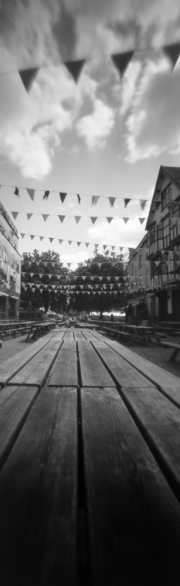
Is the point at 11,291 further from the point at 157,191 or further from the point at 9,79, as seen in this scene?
the point at 9,79

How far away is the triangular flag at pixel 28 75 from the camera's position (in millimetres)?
3820

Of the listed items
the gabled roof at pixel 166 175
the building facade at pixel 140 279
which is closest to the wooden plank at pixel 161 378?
the gabled roof at pixel 166 175

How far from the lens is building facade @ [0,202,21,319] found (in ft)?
76.4

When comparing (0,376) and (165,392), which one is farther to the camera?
(0,376)

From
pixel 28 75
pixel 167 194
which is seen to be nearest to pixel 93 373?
pixel 28 75

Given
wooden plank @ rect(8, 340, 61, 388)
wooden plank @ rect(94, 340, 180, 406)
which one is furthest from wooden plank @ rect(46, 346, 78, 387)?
wooden plank @ rect(94, 340, 180, 406)

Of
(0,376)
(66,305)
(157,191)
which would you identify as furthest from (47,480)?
(66,305)

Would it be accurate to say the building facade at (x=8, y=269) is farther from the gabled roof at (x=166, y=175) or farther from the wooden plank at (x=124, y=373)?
the wooden plank at (x=124, y=373)

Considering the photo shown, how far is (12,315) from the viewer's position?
29.8 metres

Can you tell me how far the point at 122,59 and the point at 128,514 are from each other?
4.43m

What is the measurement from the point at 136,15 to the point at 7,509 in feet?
15.1

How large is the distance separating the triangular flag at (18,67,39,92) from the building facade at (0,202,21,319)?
1776 cm

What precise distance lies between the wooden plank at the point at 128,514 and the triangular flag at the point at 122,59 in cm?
414

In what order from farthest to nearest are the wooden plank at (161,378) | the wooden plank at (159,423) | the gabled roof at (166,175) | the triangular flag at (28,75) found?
the gabled roof at (166,175) < the triangular flag at (28,75) < the wooden plank at (161,378) < the wooden plank at (159,423)
